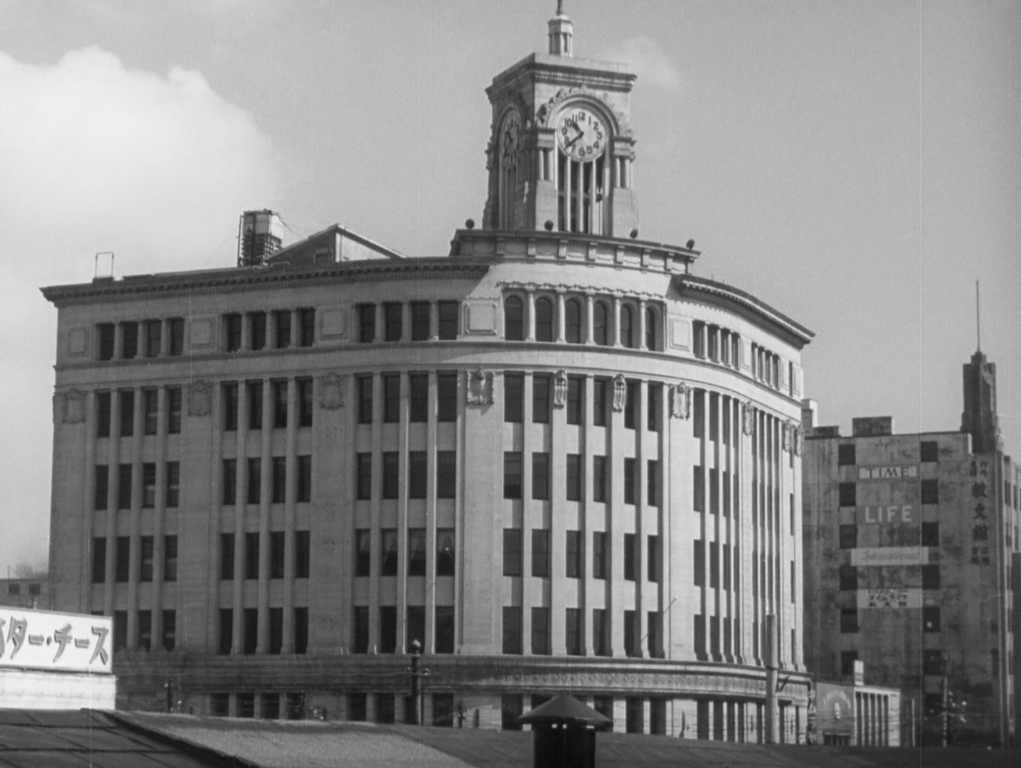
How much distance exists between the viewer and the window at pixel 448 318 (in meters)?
87.1

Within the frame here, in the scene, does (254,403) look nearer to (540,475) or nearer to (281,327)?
(281,327)

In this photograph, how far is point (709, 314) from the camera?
91.5m

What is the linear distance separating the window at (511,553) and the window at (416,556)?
11.4 ft

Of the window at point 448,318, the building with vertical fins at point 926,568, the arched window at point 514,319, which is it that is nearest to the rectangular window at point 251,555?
the window at point 448,318

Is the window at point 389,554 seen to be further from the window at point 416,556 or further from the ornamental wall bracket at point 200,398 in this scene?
the ornamental wall bracket at point 200,398

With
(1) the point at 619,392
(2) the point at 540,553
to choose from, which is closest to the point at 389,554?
(2) the point at 540,553

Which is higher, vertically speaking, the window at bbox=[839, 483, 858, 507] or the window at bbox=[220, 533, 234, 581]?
the window at bbox=[839, 483, 858, 507]

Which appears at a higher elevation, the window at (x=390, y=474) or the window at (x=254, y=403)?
the window at (x=254, y=403)

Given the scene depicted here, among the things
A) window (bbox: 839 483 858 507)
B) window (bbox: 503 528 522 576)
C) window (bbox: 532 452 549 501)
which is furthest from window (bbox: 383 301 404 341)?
window (bbox: 839 483 858 507)

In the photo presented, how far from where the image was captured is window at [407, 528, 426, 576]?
85.8 m

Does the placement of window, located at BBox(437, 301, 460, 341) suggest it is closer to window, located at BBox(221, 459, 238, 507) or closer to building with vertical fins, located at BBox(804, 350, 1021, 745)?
window, located at BBox(221, 459, 238, 507)

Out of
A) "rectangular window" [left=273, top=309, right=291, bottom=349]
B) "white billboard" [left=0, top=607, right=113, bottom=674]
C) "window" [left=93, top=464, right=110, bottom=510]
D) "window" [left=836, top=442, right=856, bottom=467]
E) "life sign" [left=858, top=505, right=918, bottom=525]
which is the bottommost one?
"white billboard" [left=0, top=607, right=113, bottom=674]

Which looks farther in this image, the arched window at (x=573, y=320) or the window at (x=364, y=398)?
the arched window at (x=573, y=320)

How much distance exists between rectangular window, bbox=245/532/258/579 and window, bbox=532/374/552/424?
13.5m
